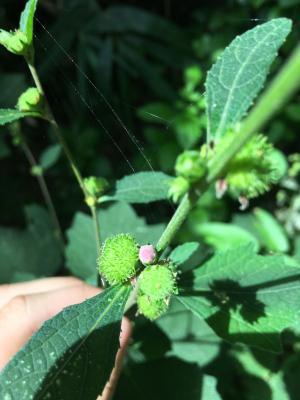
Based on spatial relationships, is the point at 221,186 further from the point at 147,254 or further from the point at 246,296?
the point at 246,296

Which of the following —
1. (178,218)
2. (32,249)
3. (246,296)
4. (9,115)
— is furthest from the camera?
(32,249)

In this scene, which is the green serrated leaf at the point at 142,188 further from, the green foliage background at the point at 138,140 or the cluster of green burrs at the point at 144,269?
the green foliage background at the point at 138,140

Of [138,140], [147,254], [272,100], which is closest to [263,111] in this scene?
[272,100]

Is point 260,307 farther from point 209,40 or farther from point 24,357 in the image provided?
point 209,40

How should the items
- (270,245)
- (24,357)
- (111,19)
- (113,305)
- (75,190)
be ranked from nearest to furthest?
1. (24,357)
2. (113,305)
3. (270,245)
4. (75,190)
5. (111,19)

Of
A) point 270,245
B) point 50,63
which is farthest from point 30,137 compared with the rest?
point 270,245

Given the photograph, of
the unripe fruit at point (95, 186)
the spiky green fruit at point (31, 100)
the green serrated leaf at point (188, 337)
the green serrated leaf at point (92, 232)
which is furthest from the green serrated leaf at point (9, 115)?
the green serrated leaf at point (188, 337)
